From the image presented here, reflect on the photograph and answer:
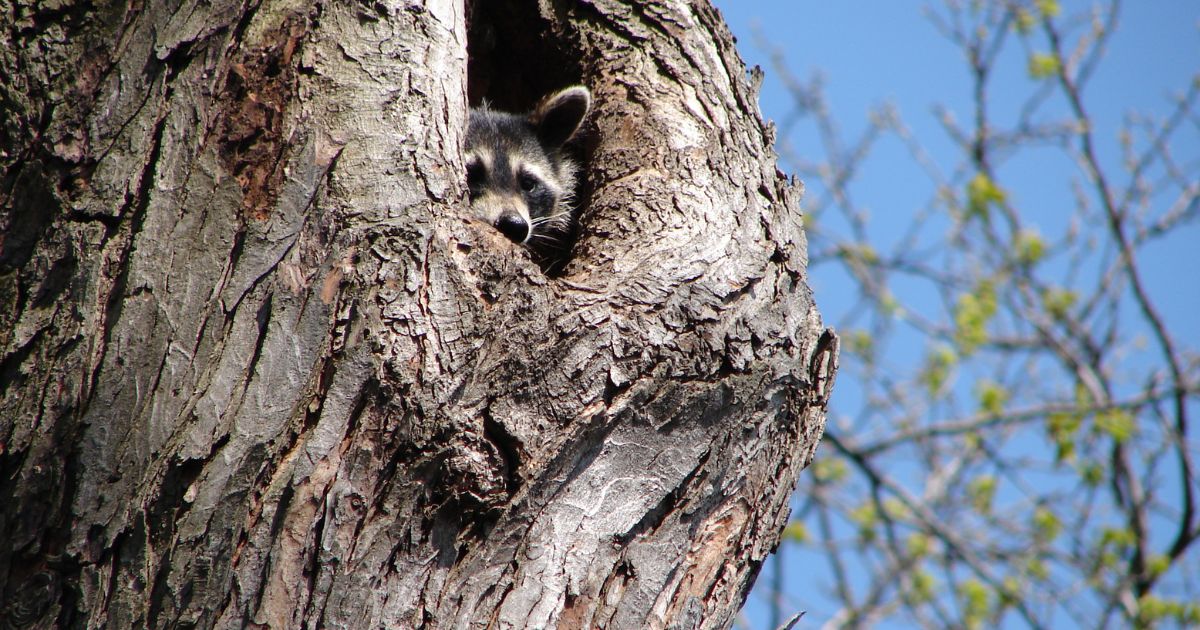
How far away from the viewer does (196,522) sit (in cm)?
154

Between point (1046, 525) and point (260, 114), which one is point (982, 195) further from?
point (260, 114)

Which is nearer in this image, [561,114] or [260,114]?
[260,114]

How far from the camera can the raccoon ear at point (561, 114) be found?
3.23 meters

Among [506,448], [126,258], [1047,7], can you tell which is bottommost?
[126,258]

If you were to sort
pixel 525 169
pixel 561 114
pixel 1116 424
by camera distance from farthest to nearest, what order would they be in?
pixel 1116 424 → pixel 525 169 → pixel 561 114

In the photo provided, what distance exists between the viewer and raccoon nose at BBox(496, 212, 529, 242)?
3340 millimetres

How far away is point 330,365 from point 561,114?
2030 mm

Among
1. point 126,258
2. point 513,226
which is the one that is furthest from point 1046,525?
point 126,258

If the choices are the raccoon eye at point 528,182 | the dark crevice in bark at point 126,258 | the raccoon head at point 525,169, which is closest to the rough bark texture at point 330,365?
the dark crevice in bark at point 126,258

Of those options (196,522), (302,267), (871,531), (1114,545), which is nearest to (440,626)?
(196,522)

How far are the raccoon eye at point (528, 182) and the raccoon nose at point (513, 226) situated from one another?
2.13ft

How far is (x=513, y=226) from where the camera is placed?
11.0ft

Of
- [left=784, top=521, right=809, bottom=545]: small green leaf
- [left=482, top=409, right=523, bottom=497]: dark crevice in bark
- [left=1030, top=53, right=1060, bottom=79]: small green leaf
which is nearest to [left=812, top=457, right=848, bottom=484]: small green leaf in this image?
[left=784, top=521, right=809, bottom=545]: small green leaf

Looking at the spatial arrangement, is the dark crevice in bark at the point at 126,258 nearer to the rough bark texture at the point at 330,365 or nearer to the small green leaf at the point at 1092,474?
the rough bark texture at the point at 330,365
